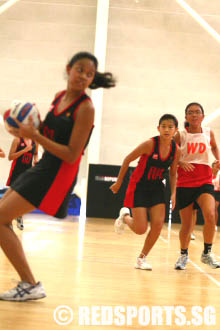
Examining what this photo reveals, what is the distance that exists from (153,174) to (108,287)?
1.32 m

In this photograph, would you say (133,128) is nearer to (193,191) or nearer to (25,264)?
(193,191)

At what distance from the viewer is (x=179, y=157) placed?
5.31 meters

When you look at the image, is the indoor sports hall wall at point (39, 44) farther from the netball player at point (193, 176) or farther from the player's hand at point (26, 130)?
the player's hand at point (26, 130)

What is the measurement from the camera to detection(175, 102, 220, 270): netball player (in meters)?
5.41

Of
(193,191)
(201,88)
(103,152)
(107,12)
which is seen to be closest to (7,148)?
(103,152)

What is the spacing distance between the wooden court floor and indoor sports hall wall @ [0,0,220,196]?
18.0ft

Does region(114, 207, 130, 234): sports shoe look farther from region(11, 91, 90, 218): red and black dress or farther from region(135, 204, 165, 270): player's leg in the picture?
region(11, 91, 90, 218): red and black dress

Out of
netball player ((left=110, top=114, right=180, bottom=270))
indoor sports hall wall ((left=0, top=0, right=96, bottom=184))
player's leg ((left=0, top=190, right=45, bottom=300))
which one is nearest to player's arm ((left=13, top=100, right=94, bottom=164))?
player's leg ((left=0, top=190, right=45, bottom=300))

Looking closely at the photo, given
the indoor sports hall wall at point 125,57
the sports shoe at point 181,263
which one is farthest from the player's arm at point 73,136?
the indoor sports hall wall at point 125,57

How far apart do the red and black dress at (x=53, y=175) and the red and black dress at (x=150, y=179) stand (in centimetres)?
190

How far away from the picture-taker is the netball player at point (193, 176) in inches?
213

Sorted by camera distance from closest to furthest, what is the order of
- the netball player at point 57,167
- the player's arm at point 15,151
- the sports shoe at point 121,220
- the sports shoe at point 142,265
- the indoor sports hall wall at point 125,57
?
the netball player at point 57,167
the sports shoe at point 142,265
the sports shoe at point 121,220
the player's arm at point 15,151
the indoor sports hall wall at point 125,57

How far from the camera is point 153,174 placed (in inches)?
207

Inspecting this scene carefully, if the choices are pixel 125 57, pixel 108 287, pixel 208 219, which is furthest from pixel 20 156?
pixel 125 57
